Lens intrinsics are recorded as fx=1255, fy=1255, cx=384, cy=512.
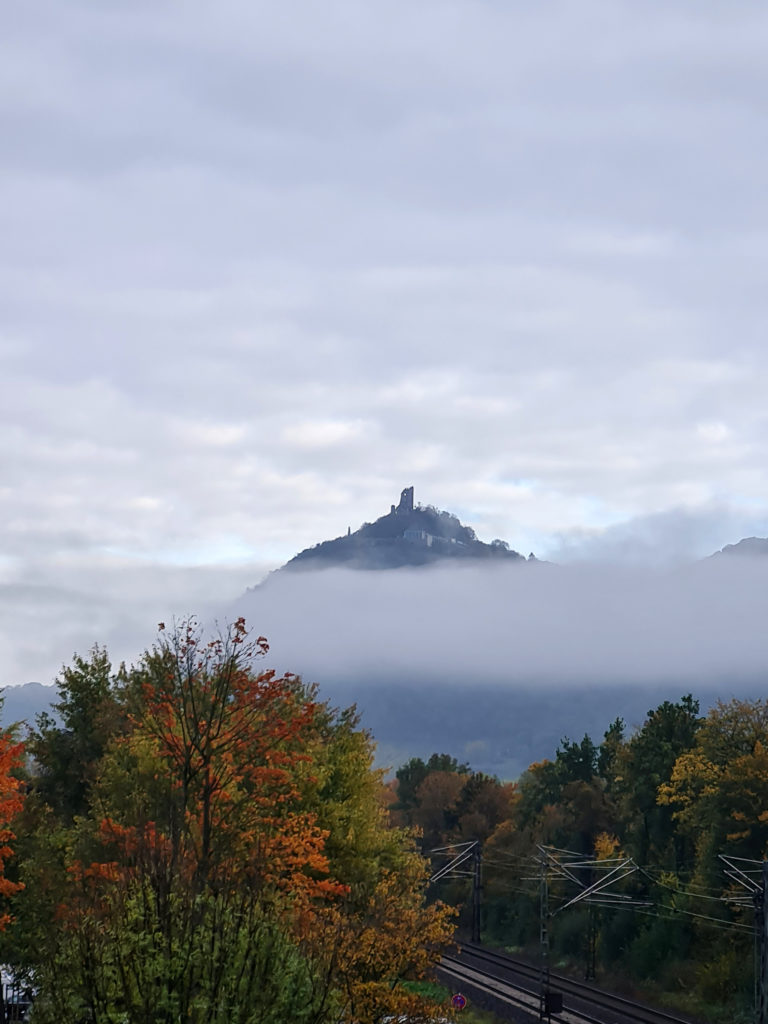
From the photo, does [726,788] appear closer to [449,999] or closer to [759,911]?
[759,911]

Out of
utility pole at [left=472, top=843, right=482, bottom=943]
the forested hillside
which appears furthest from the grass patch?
utility pole at [left=472, top=843, right=482, bottom=943]

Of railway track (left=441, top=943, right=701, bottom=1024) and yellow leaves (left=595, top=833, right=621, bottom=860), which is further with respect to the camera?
yellow leaves (left=595, top=833, right=621, bottom=860)

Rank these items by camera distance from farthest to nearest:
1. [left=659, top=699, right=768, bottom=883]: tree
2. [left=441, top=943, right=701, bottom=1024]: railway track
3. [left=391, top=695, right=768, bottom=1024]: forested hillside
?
[left=659, top=699, right=768, bottom=883]: tree < [left=391, top=695, right=768, bottom=1024]: forested hillside < [left=441, top=943, right=701, bottom=1024]: railway track

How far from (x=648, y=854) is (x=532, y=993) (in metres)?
22.8

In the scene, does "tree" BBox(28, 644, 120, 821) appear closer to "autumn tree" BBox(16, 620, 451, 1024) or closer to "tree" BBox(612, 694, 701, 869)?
"autumn tree" BBox(16, 620, 451, 1024)

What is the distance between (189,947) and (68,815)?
43073 millimetres

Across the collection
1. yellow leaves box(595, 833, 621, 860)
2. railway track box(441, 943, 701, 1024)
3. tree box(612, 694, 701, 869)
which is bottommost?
railway track box(441, 943, 701, 1024)

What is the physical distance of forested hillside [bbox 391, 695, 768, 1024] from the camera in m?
78.0

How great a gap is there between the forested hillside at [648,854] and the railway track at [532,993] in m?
3.58

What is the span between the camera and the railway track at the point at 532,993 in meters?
68.7

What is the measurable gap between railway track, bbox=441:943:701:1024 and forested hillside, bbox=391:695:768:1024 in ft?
11.8

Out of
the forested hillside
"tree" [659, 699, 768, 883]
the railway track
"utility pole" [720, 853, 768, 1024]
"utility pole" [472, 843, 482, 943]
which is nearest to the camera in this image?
"utility pole" [720, 853, 768, 1024]

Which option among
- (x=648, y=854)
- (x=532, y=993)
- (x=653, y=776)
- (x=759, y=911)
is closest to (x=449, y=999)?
(x=759, y=911)

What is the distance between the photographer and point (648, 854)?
317 ft
